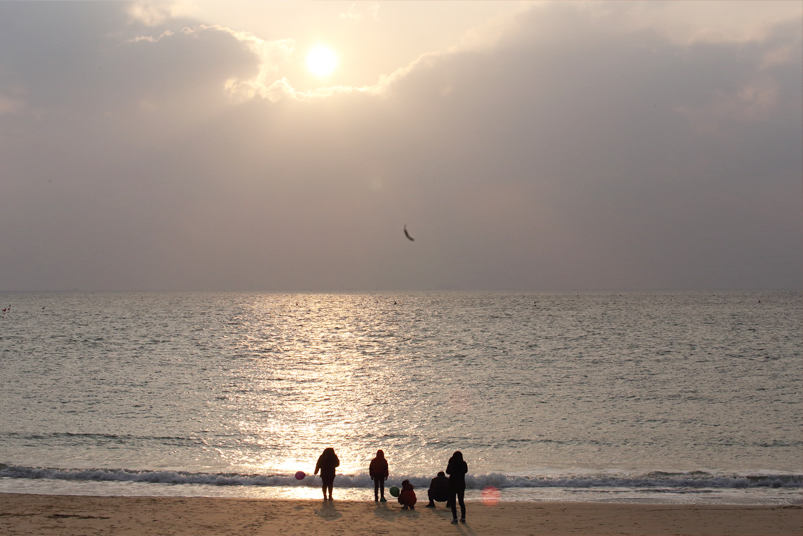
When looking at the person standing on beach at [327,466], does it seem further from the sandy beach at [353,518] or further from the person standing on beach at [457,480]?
the person standing on beach at [457,480]

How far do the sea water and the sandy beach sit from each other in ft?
4.84

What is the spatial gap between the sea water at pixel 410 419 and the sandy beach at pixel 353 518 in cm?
147

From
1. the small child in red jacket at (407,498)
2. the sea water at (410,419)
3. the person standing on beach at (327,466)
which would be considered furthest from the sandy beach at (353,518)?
the sea water at (410,419)

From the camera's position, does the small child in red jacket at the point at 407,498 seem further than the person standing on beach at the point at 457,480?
Yes

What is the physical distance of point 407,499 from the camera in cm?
1496

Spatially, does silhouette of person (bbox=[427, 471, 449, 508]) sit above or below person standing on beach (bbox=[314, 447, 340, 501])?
below

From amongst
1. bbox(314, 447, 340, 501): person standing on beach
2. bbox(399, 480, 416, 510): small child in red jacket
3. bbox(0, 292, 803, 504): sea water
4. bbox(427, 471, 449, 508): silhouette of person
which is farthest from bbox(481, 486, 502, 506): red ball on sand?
bbox(314, 447, 340, 501): person standing on beach

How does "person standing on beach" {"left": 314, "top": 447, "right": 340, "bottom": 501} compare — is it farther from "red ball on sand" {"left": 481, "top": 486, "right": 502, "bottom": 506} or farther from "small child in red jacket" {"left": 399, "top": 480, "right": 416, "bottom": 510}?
"red ball on sand" {"left": 481, "top": 486, "right": 502, "bottom": 506}

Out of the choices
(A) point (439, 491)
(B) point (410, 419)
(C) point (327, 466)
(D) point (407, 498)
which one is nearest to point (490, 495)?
(A) point (439, 491)

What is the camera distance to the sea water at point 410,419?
18.4 metres

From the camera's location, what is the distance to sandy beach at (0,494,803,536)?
13.2m

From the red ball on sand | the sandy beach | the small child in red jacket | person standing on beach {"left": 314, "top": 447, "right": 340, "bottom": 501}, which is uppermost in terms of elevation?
person standing on beach {"left": 314, "top": 447, "right": 340, "bottom": 501}

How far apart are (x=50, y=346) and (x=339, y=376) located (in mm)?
38364

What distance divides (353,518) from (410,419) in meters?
13.9
